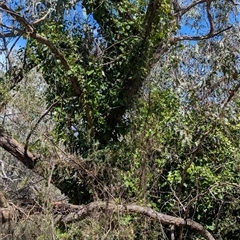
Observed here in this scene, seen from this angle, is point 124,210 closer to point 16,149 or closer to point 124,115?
point 124,115

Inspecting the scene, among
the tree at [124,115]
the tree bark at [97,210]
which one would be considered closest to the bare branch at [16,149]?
the tree at [124,115]

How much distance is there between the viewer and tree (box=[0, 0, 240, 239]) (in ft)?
17.2

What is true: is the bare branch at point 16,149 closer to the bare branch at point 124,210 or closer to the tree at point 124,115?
the tree at point 124,115

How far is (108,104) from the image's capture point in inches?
226

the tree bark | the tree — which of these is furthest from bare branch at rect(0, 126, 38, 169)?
the tree bark

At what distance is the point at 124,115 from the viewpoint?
5.86m

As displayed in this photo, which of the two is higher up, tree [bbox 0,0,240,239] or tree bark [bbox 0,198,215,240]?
tree [bbox 0,0,240,239]

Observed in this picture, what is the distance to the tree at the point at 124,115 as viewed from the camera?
17.2 ft

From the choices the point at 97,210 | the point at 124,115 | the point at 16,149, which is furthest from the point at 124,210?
the point at 16,149

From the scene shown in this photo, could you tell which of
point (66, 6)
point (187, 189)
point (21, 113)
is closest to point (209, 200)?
point (187, 189)

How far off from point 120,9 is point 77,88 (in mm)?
1203

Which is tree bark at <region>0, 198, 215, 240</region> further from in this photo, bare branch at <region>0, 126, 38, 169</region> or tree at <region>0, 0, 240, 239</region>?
bare branch at <region>0, 126, 38, 169</region>

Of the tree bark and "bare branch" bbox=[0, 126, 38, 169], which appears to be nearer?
the tree bark

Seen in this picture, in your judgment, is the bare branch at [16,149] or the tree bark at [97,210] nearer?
the tree bark at [97,210]
